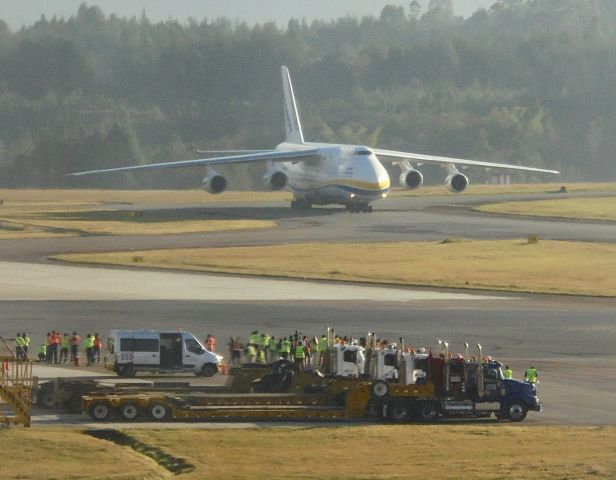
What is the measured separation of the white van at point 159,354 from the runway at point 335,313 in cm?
501

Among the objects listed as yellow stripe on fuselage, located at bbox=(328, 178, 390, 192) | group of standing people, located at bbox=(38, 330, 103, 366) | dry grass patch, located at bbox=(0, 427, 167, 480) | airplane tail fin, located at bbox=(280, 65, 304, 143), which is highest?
airplane tail fin, located at bbox=(280, 65, 304, 143)

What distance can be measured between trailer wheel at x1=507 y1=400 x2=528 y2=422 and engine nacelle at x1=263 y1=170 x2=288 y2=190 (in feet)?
227

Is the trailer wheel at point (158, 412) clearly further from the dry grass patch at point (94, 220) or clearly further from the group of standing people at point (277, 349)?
the dry grass patch at point (94, 220)

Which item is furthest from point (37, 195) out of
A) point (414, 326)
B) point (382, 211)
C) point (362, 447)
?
point (362, 447)

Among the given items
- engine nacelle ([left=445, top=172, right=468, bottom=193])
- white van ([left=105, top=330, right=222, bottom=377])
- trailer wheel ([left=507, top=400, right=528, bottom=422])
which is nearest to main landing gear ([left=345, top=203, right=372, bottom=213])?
engine nacelle ([left=445, top=172, right=468, bottom=193])

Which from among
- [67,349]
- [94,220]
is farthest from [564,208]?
[67,349]

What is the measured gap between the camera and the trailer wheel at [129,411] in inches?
1341

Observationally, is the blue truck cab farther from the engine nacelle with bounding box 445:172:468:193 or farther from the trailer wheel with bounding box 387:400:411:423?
the engine nacelle with bounding box 445:172:468:193

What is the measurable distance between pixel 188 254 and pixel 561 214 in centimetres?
4474

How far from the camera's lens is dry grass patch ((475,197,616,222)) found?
372 feet

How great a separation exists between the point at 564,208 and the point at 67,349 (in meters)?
78.9

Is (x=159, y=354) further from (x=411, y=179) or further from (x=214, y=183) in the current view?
(x=411, y=179)

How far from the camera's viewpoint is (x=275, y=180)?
104m

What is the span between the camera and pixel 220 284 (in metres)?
65.6
